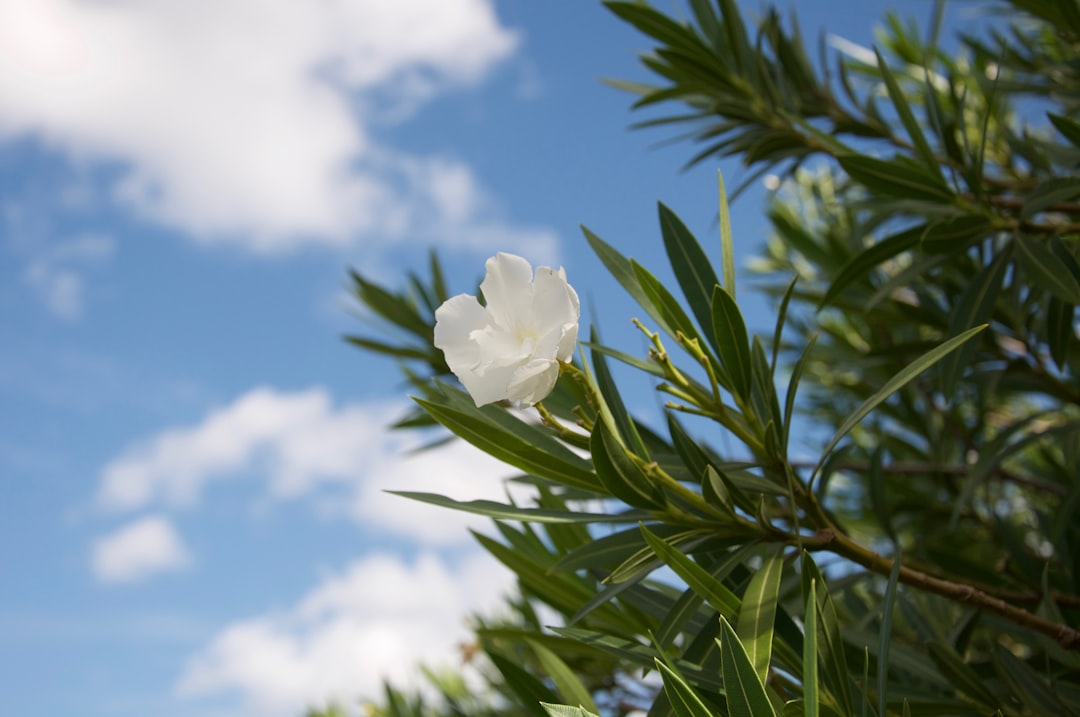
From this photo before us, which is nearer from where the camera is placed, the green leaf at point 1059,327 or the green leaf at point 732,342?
the green leaf at point 732,342

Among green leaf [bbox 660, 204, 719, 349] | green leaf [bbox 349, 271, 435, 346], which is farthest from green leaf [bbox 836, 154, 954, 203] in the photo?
green leaf [bbox 349, 271, 435, 346]

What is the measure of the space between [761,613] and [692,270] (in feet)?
1.10

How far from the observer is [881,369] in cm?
201

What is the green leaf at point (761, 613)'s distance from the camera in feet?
2.47

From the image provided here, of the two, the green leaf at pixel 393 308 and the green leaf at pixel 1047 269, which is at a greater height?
the green leaf at pixel 393 308

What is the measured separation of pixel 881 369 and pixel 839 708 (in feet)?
4.32

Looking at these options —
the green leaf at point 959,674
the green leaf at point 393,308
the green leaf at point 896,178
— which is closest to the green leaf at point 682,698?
the green leaf at point 959,674

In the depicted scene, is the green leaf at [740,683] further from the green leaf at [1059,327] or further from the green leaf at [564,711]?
the green leaf at [1059,327]

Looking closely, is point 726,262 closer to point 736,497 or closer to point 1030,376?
point 736,497

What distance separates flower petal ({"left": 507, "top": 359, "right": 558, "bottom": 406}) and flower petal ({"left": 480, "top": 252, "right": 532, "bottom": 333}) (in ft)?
0.15

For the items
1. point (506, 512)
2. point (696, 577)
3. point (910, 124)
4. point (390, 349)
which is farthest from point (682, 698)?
point (390, 349)

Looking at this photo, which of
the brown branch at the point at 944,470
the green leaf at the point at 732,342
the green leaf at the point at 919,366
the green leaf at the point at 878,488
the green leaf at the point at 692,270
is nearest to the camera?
the green leaf at the point at 919,366

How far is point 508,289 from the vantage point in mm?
778

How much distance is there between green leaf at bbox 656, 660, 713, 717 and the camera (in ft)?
2.08
